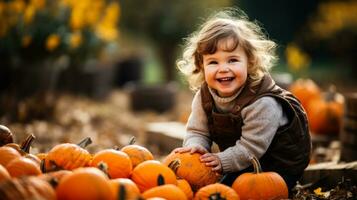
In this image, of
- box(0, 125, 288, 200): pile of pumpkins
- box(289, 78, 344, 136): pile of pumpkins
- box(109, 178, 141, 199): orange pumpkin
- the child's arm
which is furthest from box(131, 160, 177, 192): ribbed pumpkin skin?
box(289, 78, 344, 136): pile of pumpkins

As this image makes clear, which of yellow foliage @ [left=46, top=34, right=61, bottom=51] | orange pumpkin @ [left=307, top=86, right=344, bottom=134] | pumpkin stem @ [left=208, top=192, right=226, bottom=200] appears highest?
yellow foliage @ [left=46, top=34, right=61, bottom=51]

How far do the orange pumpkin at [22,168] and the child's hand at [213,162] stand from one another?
0.91 metres

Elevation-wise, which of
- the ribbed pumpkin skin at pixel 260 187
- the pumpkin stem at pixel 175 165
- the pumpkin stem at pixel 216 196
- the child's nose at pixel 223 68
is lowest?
the ribbed pumpkin skin at pixel 260 187

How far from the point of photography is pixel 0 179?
2.39 metres

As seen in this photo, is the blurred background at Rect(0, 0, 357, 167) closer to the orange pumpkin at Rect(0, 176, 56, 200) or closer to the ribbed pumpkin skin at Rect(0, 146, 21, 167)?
the ribbed pumpkin skin at Rect(0, 146, 21, 167)

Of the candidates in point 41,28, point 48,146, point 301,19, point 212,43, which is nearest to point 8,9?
point 41,28

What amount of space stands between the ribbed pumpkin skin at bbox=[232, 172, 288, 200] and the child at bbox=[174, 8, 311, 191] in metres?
0.24

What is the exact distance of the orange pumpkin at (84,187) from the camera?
2.17m

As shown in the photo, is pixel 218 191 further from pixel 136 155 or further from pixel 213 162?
pixel 136 155

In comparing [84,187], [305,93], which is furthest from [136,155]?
[305,93]

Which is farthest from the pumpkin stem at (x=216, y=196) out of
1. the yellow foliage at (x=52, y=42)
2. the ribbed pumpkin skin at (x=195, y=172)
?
the yellow foliage at (x=52, y=42)

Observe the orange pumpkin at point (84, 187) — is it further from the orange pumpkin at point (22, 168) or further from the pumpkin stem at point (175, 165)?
the pumpkin stem at point (175, 165)

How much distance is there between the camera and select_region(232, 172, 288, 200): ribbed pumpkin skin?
2.85m

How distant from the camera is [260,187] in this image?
2850 millimetres
